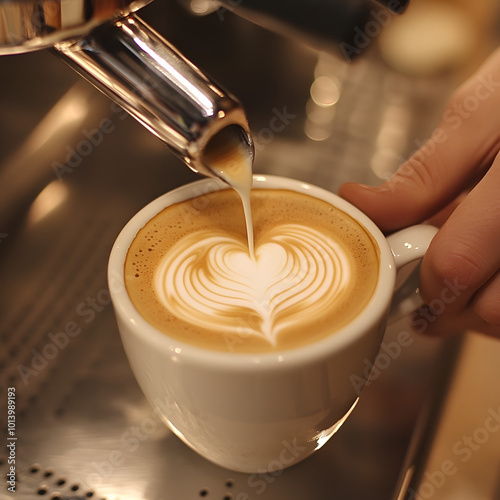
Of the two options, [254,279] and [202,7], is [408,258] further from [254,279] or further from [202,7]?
[202,7]

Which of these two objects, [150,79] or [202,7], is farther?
[202,7]

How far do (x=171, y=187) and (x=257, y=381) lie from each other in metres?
0.44

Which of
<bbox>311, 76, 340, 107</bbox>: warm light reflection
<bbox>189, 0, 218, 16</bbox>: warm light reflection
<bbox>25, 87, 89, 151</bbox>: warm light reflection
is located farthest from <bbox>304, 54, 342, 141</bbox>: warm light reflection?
<bbox>25, 87, 89, 151</bbox>: warm light reflection

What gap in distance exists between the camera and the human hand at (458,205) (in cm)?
48

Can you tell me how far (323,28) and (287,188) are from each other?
31cm

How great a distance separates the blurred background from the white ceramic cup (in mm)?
Result: 69


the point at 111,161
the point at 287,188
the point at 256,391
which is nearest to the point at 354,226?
the point at 287,188

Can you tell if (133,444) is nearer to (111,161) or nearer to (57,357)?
(57,357)

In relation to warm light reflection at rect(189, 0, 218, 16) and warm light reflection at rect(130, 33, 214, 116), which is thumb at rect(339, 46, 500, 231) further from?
warm light reflection at rect(189, 0, 218, 16)

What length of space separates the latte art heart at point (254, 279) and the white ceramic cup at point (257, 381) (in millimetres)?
30

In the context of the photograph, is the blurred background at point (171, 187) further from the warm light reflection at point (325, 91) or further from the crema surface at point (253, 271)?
the crema surface at point (253, 271)

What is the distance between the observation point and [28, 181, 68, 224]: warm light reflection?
2.30ft

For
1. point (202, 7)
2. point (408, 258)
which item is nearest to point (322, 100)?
point (202, 7)

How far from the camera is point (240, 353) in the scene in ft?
1.27
